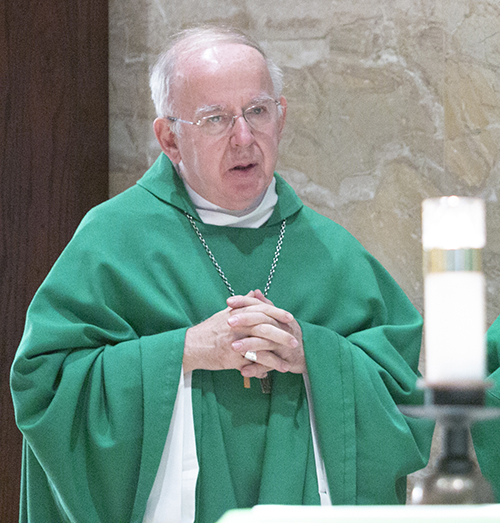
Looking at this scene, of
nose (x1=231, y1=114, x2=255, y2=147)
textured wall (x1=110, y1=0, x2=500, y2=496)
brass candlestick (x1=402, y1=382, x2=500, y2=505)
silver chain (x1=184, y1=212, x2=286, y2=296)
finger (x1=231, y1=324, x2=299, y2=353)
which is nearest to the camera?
brass candlestick (x1=402, y1=382, x2=500, y2=505)

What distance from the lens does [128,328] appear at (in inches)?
99.0

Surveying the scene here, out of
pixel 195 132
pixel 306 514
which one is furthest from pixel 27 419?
pixel 306 514

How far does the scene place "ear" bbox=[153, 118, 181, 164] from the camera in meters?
2.80

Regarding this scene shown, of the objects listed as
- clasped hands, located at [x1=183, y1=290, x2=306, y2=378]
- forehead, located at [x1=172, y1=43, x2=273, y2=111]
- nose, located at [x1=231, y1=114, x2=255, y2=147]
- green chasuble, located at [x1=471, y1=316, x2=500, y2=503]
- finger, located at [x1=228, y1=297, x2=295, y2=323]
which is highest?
forehead, located at [x1=172, y1=43, x2=273, y2=111]

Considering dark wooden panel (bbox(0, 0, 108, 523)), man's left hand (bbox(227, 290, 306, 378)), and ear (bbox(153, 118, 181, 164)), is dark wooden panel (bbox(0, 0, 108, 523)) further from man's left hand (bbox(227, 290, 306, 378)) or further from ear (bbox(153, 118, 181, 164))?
man's left hand (bbox(227, 290, 306, 378))

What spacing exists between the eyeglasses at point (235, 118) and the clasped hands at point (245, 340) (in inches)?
24.0

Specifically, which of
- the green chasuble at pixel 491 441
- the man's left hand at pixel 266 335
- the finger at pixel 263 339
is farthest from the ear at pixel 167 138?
the green chasuble at pixel 491 441

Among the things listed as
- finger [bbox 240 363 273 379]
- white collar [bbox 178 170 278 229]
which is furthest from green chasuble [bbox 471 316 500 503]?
white collar [bbox 178 170 278 229]

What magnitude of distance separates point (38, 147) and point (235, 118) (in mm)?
1785

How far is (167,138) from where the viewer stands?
9.25 ft

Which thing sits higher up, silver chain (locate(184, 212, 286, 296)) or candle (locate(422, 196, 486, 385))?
silver chain (locate(184, 212, 286, 296))

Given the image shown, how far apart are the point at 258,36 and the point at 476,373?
11.6 feet

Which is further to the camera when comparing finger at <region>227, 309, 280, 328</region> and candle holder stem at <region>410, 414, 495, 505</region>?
finger at <region>227, 309, 280, 328</region>

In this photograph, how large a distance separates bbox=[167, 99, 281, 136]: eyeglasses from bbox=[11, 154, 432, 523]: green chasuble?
29 cm
